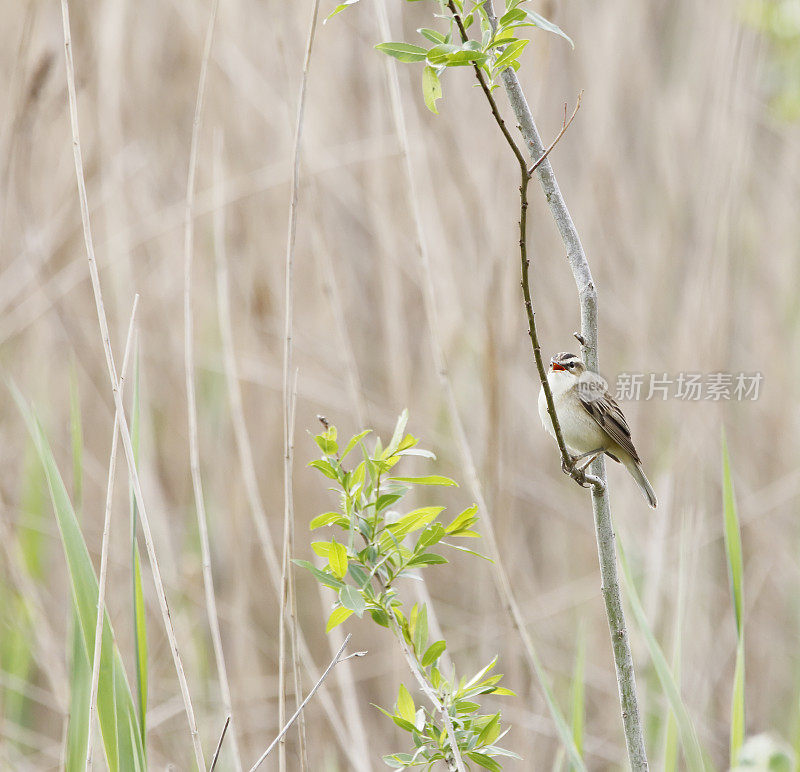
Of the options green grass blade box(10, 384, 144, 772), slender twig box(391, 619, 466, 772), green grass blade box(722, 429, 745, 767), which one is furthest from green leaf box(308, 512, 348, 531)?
green grass blade box(722, 429, 745, 767)

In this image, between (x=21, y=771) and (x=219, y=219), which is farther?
(x=21, y=771)

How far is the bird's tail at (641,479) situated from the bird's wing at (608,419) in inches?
2.8

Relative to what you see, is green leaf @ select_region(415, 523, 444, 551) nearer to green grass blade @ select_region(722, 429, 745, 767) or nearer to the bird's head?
green grass blade @ select_region(722, 429, 745, 767)

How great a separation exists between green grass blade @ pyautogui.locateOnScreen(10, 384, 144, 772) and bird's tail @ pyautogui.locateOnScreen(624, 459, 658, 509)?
70 cm

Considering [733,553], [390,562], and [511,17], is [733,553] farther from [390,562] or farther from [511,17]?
[511,17]

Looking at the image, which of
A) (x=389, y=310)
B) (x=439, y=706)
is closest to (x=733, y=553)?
(x=439, y=706)

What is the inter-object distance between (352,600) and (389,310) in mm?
1234

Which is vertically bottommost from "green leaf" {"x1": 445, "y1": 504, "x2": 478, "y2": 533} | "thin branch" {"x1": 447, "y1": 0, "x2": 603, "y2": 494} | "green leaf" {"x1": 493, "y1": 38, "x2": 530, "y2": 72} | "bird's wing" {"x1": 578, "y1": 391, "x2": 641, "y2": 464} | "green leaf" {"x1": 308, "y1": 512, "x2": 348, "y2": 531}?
"green leaf" {"x1": 445, "y1": 504, "x2": 478, "y2": 533}

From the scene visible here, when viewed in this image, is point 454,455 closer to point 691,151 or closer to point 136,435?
point 691,151

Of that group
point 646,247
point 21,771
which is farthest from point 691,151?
point 21,771

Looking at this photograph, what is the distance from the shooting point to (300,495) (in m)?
2.21

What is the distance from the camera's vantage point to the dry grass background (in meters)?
1.93

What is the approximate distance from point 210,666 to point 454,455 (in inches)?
29.0

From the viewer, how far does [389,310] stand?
1.93m
